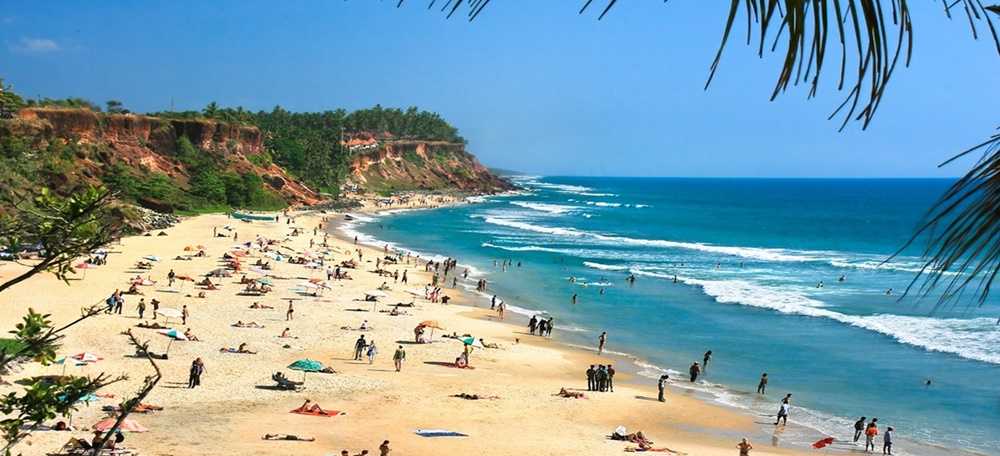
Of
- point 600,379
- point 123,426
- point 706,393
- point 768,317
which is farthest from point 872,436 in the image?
point 768,317

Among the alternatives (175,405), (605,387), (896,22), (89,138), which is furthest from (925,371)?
(89,138)

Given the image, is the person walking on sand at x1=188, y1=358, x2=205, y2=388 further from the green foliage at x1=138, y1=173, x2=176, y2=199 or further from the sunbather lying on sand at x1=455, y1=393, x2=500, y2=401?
the green foliage at x1=138, y1=173, x2=176, y2=199

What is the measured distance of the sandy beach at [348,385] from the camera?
17031 mm

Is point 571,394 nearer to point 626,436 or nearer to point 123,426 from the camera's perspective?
point 626,436

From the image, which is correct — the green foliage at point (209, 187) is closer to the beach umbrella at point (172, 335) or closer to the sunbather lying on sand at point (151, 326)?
the sunbather lying on sand at point (151, 326)

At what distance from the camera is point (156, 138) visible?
240 feet

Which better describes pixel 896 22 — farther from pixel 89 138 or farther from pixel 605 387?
pixel 89 138

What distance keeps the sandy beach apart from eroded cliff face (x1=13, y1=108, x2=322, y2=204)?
2892cm

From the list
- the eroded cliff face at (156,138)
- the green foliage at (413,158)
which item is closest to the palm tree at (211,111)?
the eroded cliff face at (156,138)

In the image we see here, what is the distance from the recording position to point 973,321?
35.9 metres

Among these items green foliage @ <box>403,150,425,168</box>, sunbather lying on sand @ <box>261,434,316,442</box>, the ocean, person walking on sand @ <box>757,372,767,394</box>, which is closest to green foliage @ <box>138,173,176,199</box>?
the ocean

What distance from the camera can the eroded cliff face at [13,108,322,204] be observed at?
196 feet

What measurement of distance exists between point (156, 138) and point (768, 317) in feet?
187

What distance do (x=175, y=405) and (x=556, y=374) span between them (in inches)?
436
